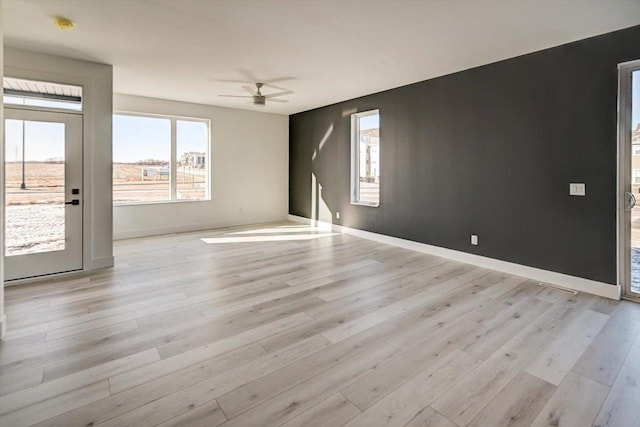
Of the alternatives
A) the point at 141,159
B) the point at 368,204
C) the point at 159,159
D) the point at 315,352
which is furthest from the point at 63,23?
the point at 368,204

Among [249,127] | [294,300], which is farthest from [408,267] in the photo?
[249,127]

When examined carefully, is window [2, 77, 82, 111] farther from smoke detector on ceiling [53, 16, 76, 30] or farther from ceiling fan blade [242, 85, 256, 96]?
ceiling fan blade [242, 85, 256, 96]

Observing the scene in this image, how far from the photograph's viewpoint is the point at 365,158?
6434mm

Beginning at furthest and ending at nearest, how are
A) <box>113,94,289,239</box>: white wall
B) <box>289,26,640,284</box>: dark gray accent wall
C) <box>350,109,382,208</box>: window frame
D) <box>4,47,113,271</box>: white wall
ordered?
<box>350,109,382,208</box>: window frame < <box>113,94,289,239</box>: white wall < <box>4,47,113,271</box>: white wall < <box>289,26,640,284</box>: dark gray accent wall

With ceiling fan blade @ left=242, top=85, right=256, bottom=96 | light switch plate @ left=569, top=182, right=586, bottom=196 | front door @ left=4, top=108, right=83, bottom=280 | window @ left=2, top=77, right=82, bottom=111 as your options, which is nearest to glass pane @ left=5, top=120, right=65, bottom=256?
front door @ left=4, top=108, right=83, bottom=280

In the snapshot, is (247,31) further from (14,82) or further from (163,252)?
(163,252)

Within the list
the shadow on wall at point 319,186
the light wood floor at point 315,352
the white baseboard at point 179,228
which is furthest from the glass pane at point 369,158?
the white baseboard at point 179,228

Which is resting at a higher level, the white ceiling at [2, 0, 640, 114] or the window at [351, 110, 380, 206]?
the white ceiling at [2, 0, 640, 114]

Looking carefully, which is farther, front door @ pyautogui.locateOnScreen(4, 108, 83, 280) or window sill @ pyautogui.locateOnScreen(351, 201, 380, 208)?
window sill @ pyautogui.locateOnScreen(351, 201, 380, 208)

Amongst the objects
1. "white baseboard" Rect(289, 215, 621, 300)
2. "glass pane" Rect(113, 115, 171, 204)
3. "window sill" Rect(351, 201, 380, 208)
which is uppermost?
"glass pane" Rect(113, 115, 171, 204)

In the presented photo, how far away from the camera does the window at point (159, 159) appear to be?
6191mm

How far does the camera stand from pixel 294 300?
3.26 m

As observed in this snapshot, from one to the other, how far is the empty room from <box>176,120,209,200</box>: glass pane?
33.4 inches

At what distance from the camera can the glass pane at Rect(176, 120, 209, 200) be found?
6.82m
